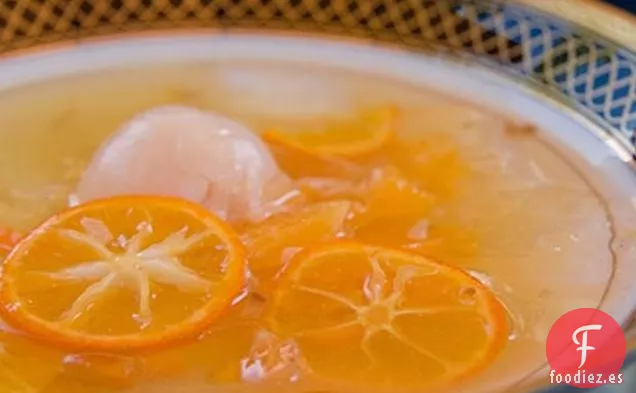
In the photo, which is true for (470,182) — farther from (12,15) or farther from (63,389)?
(12,15)

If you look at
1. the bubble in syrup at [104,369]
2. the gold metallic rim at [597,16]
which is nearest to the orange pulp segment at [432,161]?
the gold metallic rim at [597,16]

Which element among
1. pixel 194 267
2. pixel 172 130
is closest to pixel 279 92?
pixel 172 130

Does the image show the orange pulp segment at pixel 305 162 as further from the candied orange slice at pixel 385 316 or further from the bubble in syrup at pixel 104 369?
the bubble in syrup at pixel 104 369

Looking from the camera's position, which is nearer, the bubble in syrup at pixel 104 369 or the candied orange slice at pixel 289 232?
the bubble in syrup at pixel 104 369

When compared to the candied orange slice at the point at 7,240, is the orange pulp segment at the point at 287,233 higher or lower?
higher

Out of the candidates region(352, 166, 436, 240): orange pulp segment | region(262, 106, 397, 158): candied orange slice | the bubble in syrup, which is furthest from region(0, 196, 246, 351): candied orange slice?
region(262, 106, 397, 158): candied orange slice

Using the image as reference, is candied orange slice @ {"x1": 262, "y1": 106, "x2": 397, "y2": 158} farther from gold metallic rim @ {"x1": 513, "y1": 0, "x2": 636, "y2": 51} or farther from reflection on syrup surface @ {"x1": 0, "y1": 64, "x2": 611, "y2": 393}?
gold metallic rim @ {"x1": 513, "y1": 0, "x2": 636, "y2": 51}

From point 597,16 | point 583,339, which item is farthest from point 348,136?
point 583,339
